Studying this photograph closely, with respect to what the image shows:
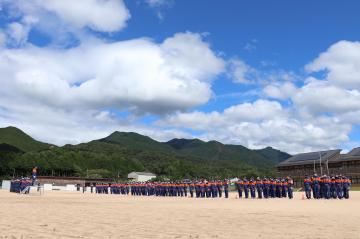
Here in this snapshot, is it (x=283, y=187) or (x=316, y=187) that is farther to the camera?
(x=283, y=187)

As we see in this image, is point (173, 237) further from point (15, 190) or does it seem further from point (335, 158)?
point (335, 158)

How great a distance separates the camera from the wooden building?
7789cm

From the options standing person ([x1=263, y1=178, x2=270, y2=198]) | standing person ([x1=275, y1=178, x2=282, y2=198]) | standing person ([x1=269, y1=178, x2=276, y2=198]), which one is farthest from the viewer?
standing person ([x1=269, y1=178, x2=276, y2=198])

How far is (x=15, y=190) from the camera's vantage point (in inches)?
2087

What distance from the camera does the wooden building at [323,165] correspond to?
7789cm

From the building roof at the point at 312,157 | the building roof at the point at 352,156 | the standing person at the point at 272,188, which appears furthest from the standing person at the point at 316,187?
the building roof at the point at 312,157

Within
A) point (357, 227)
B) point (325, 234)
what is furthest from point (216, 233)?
point (357, 227)

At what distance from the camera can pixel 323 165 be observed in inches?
3351

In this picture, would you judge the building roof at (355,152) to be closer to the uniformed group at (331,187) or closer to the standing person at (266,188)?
the standing person at (266,188)

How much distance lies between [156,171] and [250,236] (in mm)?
138257

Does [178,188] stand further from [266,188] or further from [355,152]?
[355,152]

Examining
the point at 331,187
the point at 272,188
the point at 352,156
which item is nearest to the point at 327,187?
the point at 331,187

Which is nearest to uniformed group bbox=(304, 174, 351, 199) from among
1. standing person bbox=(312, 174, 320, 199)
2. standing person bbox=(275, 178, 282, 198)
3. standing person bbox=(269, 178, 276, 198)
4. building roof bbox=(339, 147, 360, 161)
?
standing person bbox=(312, 174, 320, 199)

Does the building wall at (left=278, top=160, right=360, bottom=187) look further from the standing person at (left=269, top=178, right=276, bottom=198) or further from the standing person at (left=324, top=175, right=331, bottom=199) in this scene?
the standing person at (left=324, top=175, right=331, bottom=199)
